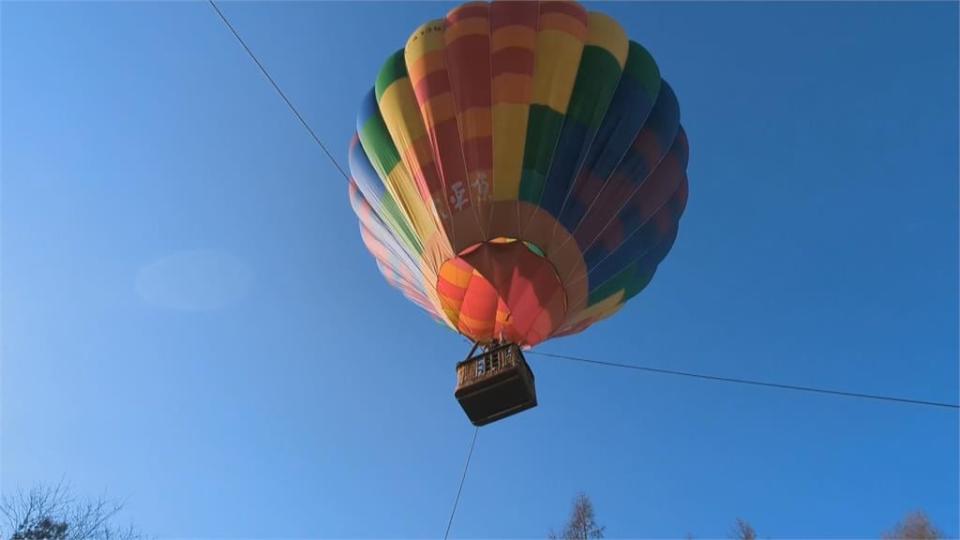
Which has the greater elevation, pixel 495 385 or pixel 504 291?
pixel 504 291

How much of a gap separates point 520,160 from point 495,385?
9.76 feet

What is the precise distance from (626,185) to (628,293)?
202cm

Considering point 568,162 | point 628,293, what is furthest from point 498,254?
point 628,293

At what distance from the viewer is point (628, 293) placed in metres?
10.5

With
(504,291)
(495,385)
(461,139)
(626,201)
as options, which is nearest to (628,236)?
(626,201)

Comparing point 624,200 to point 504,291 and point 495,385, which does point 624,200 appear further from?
point 495,385

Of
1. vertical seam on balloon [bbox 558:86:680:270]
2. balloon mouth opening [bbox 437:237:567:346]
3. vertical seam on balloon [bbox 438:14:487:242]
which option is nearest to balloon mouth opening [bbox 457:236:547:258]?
balloon mouth opening [bbox 437:237:567:346]

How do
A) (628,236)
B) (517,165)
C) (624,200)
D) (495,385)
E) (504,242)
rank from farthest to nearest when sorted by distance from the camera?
1. (628,236)
2. (624,200)
3. (504,242)
4. (517,165)
5. (495,385)

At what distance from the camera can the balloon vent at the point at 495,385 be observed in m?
7.87

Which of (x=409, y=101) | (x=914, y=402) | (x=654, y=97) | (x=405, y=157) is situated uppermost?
(x=654, y=97)

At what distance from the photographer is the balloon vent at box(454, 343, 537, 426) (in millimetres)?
7871

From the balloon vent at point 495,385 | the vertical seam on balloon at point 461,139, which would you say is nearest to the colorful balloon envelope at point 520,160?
the vertical seam on balloon at point 461,139

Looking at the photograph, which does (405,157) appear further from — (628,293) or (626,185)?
(628,293)

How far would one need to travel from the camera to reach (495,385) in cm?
788
